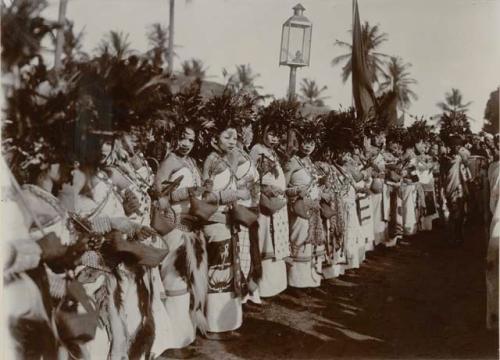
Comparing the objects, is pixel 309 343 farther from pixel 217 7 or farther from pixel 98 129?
pixel 217 7

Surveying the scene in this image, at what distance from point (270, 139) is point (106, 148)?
4.29 ft

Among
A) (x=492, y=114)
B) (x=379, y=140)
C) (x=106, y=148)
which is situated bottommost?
(x=106, y=148)

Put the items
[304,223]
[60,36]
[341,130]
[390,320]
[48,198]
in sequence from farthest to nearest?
[341,130] < [304,223] < [390,320] < [60,36] < [48,198]

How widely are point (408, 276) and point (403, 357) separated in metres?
0.54

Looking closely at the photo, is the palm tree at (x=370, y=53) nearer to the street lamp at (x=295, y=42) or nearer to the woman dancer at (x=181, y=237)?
the street lamp at (x=295, y=42)

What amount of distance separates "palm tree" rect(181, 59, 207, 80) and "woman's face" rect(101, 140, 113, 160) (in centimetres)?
59

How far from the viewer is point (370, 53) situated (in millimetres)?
3590

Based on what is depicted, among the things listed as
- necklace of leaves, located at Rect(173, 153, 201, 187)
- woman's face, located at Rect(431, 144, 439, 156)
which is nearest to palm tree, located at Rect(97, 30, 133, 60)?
necklace of leaves, located at Rect(173, 153, 201, 187)

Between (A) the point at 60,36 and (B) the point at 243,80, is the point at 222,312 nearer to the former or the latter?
(B) the point at 243,80

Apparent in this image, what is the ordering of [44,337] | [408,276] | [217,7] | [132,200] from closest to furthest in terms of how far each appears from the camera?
1. [44,337]
2. [132,200]
3. [217,7]
4. [408,276]

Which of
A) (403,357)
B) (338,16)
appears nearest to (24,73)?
(338,16)

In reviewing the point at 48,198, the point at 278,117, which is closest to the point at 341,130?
the point at 278,117

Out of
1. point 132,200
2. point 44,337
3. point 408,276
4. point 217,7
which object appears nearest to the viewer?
point 44,337

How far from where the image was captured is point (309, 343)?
3.35 metres
